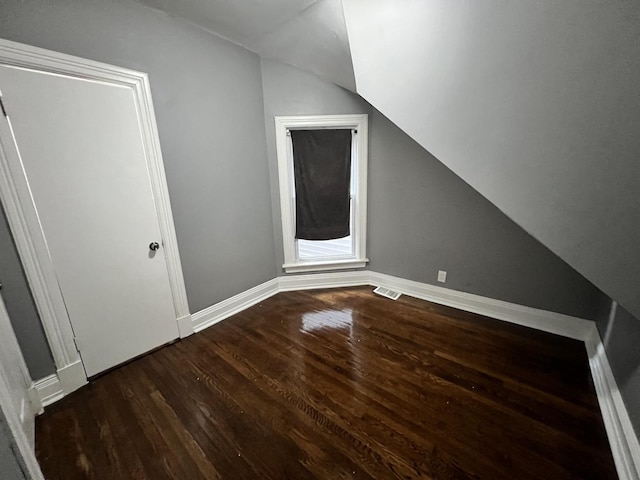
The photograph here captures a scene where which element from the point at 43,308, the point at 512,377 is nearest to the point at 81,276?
the point at 43,308

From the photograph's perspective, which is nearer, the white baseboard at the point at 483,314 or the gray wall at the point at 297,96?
the white baseboard at the point at 483,314

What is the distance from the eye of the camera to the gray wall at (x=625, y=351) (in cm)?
119

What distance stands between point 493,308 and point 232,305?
262 centimetres

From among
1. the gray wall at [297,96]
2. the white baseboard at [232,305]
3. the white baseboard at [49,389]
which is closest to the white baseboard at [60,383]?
the white baseboard at [49,389]

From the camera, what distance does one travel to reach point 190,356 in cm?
193

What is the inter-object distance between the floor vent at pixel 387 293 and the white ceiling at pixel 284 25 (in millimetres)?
2206

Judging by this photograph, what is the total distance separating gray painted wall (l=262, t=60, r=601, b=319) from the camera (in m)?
2.07

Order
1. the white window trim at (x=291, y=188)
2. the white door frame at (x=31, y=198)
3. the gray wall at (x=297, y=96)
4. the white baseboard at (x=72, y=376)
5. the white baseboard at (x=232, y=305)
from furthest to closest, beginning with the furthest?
the white window trim at (x=291, y=188) < the gray wall at (x=297, y=96) < the white baseboard at (x=232, y=305) < the white baseboard at (x=72, y=376) < the white door frame at (x=31, y=198)

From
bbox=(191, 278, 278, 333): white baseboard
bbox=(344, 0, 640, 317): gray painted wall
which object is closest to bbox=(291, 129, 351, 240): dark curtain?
bbox=(191, 278, 278, 333): white baseboard

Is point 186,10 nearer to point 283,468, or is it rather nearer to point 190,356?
point 190,356

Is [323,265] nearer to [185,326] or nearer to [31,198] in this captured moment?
[185,326]

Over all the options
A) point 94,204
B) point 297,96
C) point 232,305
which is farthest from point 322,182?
point 94,204

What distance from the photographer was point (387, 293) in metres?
2.80

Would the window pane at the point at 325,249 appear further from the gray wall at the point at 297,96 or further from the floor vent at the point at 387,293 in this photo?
the gray wall at the point at 297,96
